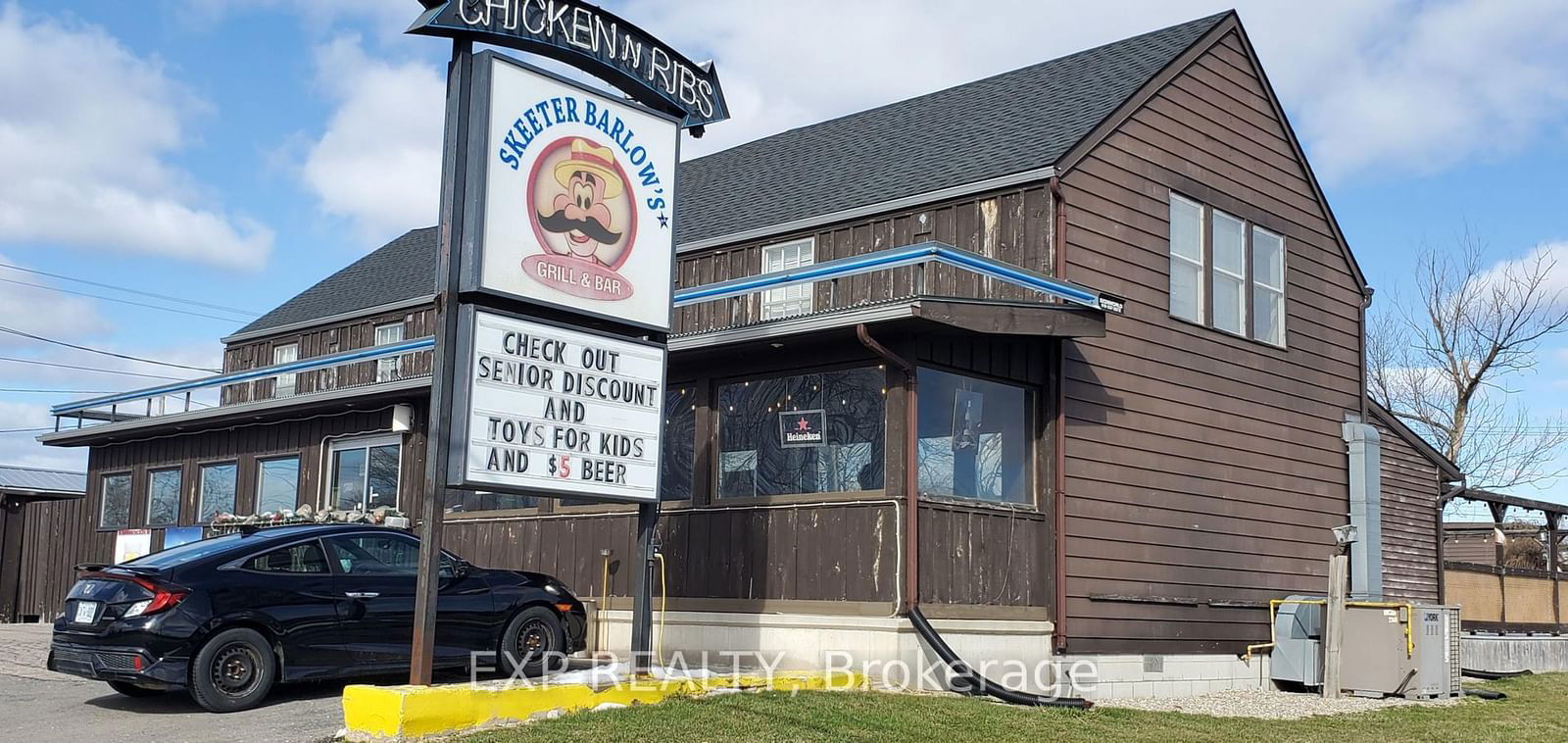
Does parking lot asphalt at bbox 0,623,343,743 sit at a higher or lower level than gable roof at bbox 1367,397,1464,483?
lower

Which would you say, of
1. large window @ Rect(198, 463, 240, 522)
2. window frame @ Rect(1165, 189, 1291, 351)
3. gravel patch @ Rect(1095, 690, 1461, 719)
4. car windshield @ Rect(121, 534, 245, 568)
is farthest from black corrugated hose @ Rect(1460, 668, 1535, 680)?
large window @ Rect(198, 463, 240, 522)

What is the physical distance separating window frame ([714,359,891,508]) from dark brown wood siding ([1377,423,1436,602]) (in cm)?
1025

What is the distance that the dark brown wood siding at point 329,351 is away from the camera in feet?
79.8

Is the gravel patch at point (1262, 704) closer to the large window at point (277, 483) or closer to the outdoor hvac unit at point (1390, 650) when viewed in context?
the outdoor hvac unit at point (1390, 650)

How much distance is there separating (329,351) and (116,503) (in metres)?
4.85

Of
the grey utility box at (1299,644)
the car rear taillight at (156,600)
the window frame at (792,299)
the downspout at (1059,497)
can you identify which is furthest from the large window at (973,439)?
the car rear taillight at (156,600)

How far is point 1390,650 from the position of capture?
15500mm

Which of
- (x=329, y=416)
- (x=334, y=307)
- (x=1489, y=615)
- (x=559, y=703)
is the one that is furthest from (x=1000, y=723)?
(x=334, y=307)

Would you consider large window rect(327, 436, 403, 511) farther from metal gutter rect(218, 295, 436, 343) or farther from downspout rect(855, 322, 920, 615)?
downspout rect(855, 322, 920, 615)

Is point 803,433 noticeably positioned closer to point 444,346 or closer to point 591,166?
point 591,166

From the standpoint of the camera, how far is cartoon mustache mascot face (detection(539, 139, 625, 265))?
10.3 m

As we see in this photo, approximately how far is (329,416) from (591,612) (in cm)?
630

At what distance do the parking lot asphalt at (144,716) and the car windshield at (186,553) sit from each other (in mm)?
1102

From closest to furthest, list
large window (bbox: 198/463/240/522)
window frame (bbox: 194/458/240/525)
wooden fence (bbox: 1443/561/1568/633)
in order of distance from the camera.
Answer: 1. window frame (bbox: 194/458/240/525)
2. large window (bbox: 198/463/240/522)
3. wooden fence (bbox: 1443/561/1568/633)
